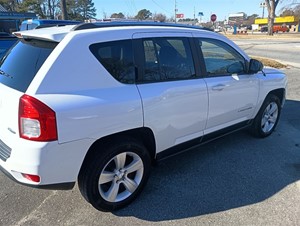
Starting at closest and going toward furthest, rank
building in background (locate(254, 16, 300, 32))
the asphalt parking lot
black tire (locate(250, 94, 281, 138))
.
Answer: the asphalt parking lot < black tire (locate(250, 94, 281, 138)) < building in background (locate(254, 16, 300, 32))

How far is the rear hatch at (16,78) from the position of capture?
8.03ft

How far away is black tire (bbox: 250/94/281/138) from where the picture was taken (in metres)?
4.58

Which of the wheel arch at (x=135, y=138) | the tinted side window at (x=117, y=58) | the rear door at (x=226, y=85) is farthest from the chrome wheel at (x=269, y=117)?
the tinted side window at (x=117, y=58)

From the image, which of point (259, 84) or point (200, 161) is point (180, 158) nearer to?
point (200, 161)

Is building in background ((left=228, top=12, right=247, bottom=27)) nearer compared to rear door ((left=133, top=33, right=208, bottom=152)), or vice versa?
rear door ((left=133, top=33, right=208, bottom=152))

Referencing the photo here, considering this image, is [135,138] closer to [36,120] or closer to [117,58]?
[117,58]

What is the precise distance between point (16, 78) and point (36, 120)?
23.9 inches

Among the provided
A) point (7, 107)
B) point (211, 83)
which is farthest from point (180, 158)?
point (7, 107)

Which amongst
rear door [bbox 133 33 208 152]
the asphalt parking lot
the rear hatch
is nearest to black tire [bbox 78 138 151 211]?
the asphalt parking lot

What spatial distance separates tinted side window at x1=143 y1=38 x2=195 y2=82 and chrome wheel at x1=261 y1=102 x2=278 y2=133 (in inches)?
78.7

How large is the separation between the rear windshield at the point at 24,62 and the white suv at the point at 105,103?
13 millimetres

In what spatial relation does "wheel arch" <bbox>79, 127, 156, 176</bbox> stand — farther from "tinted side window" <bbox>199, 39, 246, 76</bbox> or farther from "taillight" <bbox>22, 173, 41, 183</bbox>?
"tinted side window" <bbox>199, 39, 246, 76</bbox>

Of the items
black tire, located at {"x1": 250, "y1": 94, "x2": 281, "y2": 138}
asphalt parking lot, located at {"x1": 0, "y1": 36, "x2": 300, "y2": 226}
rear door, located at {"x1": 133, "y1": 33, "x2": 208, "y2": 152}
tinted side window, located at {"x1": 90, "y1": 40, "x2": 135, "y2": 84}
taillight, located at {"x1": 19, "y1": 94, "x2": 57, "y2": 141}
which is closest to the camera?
taillight, located at {"x1": 19, "y1": 94, "x2": 57, "y2": 141}

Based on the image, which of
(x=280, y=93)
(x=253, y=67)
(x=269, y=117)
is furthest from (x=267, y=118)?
(x=253, y=67)
